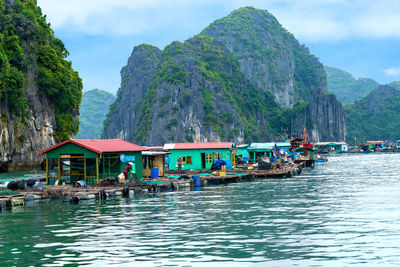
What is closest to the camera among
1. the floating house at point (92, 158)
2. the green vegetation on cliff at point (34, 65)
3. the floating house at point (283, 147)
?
the floating house at point (92, 158)

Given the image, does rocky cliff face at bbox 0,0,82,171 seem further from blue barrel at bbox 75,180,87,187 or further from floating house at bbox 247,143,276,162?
blue barrel at bbox 75,180,87,187

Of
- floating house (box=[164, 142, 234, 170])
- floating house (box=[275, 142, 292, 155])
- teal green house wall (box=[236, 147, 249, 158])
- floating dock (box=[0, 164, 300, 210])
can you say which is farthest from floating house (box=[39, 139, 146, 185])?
floating house (box=[275, 142, 292, 155])

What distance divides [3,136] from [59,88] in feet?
63.8

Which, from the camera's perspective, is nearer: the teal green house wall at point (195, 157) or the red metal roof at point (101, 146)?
the red metal roof at point (101, 146)

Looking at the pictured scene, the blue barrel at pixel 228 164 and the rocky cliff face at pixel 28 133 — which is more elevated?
the rocky cliff face at pixel 28 133

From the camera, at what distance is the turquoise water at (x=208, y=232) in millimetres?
15883

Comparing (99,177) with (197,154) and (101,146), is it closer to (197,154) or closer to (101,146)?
(101,146)

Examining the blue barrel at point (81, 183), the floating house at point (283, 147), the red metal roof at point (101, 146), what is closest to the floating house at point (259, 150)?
the floating house at point (283, 147)

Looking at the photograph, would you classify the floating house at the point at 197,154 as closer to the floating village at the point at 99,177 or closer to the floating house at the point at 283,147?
the floating village at the point at 99,177

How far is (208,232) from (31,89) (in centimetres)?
7060

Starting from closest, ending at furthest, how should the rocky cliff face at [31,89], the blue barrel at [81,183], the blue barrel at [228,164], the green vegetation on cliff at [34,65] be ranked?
the blue barrel at [81,183] → the blue barrel at [228,164] → the rocky cliff face at [31,89] → the green vegetation on cliff at [34,65]

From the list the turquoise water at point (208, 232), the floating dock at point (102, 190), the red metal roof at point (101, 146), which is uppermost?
the red metal roof at point (101, 146)

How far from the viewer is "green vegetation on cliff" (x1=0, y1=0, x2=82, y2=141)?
75.7 m

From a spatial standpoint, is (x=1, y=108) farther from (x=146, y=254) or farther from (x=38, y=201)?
(x=146, y=254)
